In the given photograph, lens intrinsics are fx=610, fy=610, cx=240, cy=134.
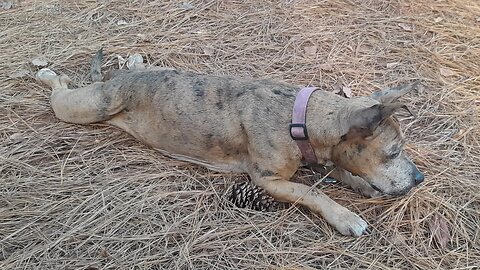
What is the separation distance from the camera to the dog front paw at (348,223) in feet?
13.7

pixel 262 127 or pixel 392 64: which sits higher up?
pixel 262 127

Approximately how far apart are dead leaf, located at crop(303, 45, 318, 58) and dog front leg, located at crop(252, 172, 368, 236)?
1.95 metres

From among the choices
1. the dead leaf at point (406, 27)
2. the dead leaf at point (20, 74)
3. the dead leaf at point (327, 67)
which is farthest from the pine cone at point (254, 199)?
the dead leaf at point (406, 27)

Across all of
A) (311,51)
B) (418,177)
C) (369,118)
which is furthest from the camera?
(311,51)

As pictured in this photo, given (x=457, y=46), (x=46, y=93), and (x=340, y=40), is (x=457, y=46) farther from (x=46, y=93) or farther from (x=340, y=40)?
(x=46, y=93)

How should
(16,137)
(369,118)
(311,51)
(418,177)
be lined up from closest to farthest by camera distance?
(369,118) → (418,177) → (16,137) → (311,51)

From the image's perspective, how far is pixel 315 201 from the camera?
4.36 m

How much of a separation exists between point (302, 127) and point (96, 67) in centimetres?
232

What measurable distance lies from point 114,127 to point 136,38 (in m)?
1.46

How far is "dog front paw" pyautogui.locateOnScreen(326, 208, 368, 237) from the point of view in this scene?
419 cm

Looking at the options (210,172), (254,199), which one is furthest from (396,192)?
(210,172)

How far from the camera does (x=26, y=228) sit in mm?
4230

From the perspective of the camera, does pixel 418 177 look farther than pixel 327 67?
No

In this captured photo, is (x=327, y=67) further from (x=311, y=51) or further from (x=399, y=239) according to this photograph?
(x=399, y=239)
